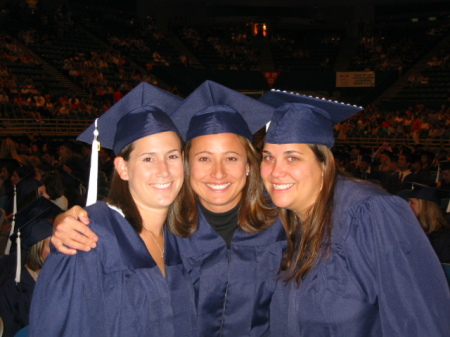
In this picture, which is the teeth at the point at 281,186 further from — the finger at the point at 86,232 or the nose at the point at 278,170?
the finger at the point at 86,232

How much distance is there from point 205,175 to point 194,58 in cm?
2631

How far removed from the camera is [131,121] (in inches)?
86.7

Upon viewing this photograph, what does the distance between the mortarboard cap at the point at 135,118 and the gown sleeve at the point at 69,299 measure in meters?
0.60

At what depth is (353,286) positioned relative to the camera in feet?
6.54

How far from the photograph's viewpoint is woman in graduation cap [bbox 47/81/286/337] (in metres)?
2.31

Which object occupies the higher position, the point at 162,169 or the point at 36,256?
the point at 162,169

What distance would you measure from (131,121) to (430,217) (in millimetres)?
4122

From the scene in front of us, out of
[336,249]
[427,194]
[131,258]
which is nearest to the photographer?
[131,258]

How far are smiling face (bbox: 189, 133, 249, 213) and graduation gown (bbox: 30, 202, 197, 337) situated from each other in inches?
16.6

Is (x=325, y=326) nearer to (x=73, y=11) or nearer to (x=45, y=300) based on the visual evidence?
(x=45, y=300)

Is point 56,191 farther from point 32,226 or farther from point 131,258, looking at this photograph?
point 131,258

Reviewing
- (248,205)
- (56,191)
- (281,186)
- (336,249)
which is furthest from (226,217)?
(56,191)

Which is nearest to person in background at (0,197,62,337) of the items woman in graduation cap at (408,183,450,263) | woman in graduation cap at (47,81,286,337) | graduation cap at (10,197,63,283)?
graduation cap at (10,197,63,283)

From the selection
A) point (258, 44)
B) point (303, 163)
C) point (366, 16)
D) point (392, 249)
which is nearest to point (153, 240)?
point (303, 163)
